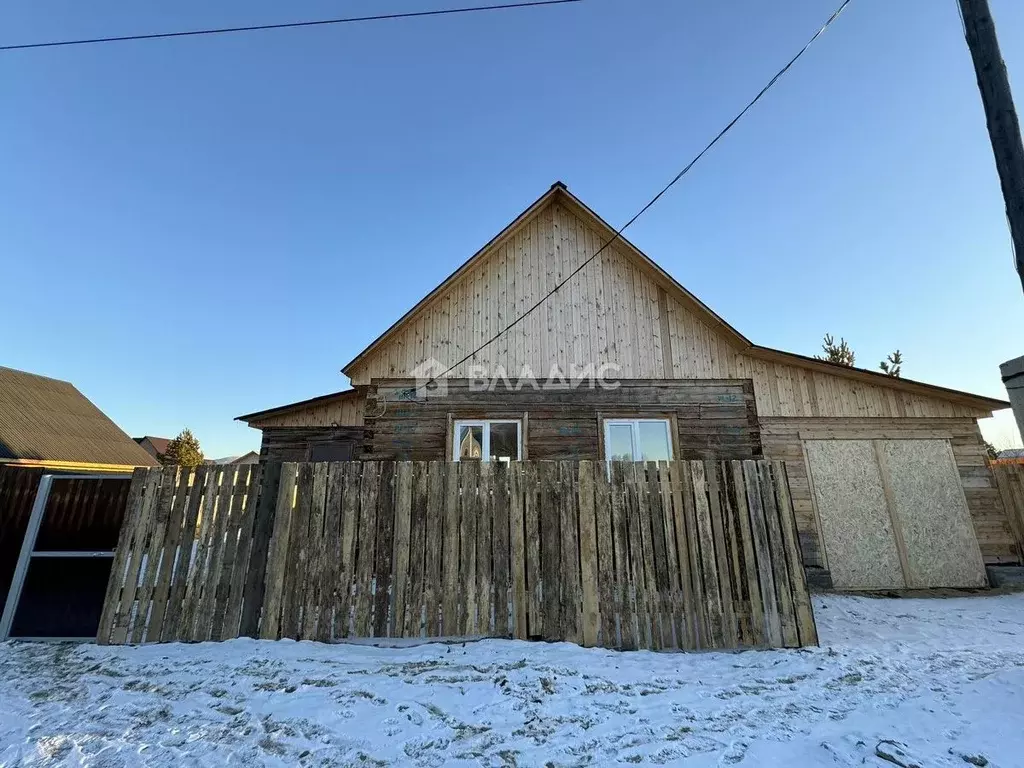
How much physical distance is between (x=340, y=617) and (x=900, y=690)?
19.1 ft

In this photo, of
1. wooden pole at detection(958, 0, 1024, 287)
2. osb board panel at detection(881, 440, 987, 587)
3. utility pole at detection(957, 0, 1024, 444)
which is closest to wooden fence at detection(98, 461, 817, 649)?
utility pole at detection(957, 0, 1024, 444)

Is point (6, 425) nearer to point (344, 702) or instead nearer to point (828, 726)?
point (344, 702)

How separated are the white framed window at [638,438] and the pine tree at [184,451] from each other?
1628 inches

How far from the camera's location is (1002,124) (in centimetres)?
450

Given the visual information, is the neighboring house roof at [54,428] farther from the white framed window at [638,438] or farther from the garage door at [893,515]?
the garage door at [893,515]

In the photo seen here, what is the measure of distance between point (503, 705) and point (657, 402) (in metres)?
7.12

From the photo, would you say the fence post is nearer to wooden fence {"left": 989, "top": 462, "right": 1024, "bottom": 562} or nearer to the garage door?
the garage door

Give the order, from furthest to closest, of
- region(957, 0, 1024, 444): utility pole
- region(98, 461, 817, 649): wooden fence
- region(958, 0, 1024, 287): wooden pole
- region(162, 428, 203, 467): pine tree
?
region(162, 428, 203, 467): pine tree → region(98, 461, 817, 649): wooden fence → region(958, 0, 1024, 287): wooden pole → region(957, 0, 1024, 444): utility pole

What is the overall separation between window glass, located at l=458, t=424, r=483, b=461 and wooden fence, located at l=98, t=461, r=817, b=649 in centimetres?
402

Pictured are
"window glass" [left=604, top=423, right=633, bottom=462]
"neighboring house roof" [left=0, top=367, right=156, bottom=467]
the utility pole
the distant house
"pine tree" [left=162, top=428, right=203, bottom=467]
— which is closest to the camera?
the utility pole

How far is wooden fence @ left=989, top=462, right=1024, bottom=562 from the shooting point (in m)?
10.5

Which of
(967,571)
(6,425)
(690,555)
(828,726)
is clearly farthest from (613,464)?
(6,425)

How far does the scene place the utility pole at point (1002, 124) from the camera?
4027 mm

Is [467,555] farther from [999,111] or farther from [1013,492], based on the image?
[1013,492]
